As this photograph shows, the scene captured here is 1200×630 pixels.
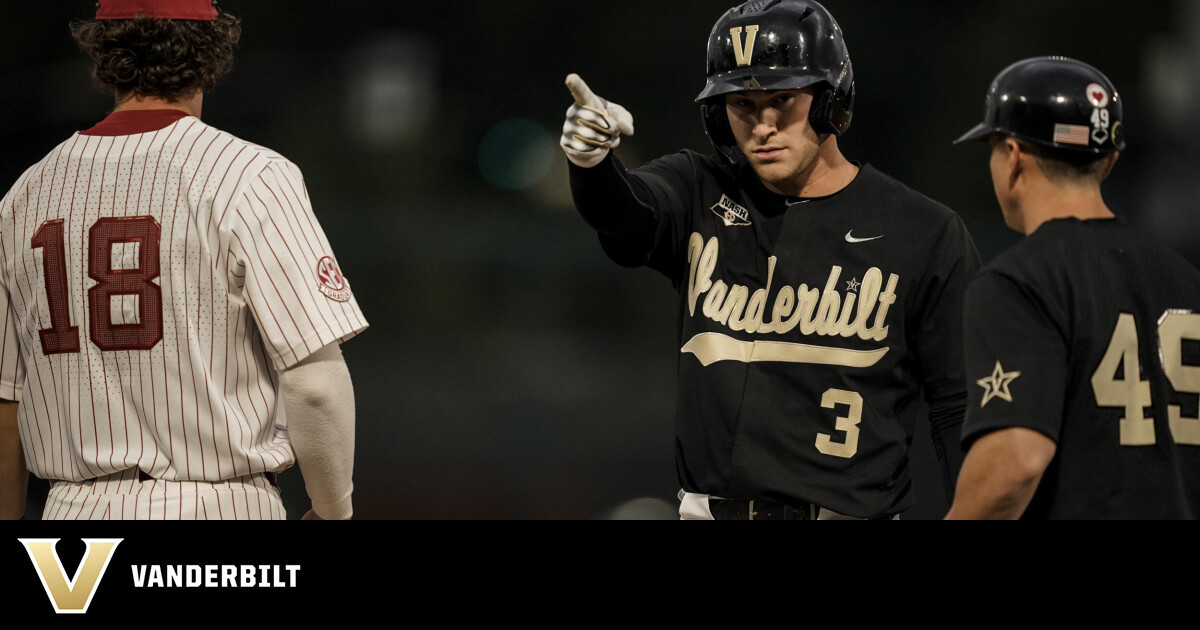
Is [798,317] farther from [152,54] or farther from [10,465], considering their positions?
[10,465]

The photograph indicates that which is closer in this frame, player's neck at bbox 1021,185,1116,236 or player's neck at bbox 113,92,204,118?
player's neck at bbox 1021,185,1116,236

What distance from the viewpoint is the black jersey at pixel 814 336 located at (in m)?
2.55

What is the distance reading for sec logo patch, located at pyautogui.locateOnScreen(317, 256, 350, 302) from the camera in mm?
2258

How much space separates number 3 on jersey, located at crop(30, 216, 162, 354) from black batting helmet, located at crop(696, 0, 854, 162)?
4.03 feet

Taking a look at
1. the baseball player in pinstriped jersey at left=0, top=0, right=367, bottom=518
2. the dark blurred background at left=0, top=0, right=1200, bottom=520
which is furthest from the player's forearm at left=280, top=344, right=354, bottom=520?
the dark blurred background at left=0, top=0, right=1200, bottom=520

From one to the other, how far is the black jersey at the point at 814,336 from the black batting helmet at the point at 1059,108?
0.47m

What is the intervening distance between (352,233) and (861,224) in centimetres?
594

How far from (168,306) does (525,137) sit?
21.7ft

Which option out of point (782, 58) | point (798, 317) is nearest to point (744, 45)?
point (782, 58)

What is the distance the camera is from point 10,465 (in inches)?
95.6

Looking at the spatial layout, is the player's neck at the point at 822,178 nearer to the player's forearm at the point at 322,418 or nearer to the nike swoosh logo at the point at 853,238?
the nike swoosh logo at the point at 853,238

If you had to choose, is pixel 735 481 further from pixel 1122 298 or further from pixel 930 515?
pixel 930 515

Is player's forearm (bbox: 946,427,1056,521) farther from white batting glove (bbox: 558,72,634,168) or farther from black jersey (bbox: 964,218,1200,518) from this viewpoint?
white batting glove (bbox: 558,72,634,168)
